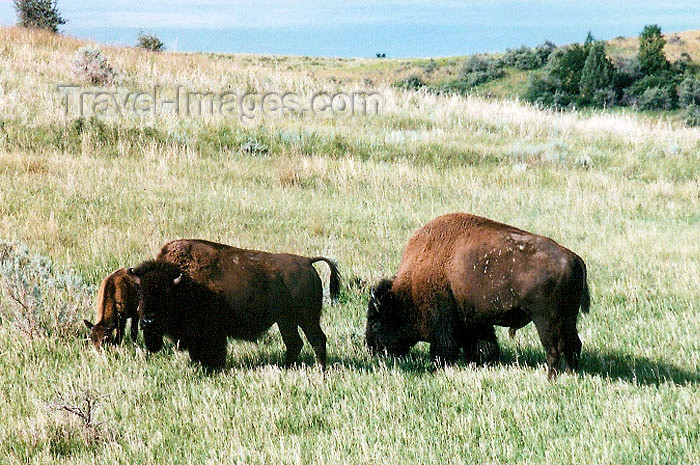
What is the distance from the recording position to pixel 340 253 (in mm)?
9820

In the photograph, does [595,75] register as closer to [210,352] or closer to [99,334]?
[99,334]

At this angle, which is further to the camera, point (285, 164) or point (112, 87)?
point (112, 87)

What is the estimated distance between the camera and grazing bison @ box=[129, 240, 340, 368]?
17.7ft

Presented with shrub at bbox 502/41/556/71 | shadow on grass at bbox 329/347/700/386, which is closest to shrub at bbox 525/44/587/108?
shrub at bbox 502/41/556/71

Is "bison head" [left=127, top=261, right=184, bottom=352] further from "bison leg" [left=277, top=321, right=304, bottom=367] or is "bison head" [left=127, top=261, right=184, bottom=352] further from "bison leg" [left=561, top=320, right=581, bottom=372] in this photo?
"bison leg" [left=561, top=320, right=581, bottom=372]

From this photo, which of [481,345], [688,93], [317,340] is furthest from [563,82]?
[317,340]

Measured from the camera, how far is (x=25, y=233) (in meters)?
9.45

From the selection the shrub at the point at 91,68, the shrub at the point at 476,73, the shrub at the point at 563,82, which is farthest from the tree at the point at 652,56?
the shrub at the point at 91,68

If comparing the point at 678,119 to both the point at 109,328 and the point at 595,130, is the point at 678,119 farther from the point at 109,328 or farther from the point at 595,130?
the point at 109,328

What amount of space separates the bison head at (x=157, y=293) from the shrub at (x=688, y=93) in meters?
41.2

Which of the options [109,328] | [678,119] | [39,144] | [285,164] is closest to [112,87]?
[39,144]

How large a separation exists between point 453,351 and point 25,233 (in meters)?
6.14

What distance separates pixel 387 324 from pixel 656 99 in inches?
1594

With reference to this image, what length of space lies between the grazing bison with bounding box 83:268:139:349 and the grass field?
0.46 ft
